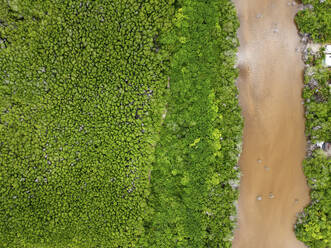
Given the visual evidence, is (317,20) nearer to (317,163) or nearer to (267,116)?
(267,116)

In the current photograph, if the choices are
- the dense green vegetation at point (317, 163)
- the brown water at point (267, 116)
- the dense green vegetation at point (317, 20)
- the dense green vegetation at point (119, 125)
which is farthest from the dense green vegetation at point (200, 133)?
the dense green vegetation at point (317, 163)

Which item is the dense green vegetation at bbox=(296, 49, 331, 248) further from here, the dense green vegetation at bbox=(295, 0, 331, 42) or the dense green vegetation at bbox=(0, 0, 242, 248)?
the dense green vegetation at bbox=(0, 0, 242, 248)

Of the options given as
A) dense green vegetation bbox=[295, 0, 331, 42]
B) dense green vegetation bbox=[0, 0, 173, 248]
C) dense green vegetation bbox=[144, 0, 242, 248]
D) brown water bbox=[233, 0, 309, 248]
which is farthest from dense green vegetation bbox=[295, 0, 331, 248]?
dense green vegetation bbox=[0, 0, 173, 248]

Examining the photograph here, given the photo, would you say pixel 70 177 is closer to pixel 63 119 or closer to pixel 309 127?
pixel 63 119

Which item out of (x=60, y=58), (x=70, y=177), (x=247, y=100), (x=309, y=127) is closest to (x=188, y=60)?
(x=247, y=100)

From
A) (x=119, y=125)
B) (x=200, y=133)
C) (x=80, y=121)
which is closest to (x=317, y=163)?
(x=200, y=133)

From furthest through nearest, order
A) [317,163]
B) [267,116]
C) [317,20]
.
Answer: [267,116], [317,20], [317,163]

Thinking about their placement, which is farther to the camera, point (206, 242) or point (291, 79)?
point (291, 79)
